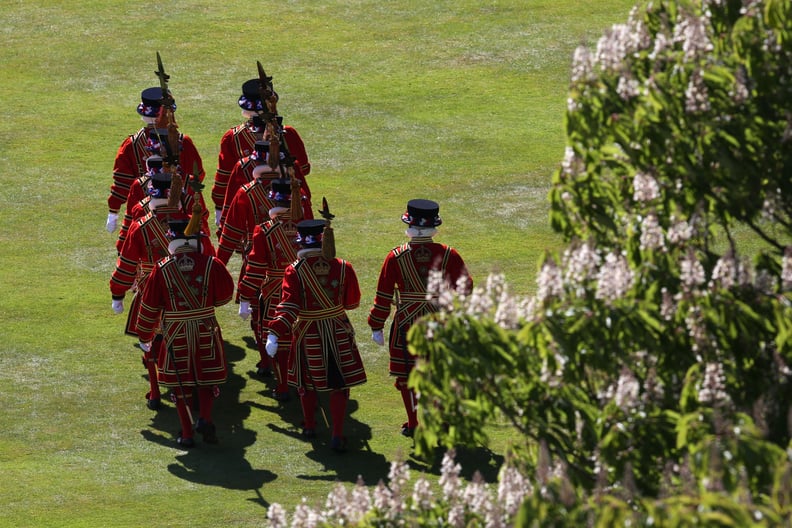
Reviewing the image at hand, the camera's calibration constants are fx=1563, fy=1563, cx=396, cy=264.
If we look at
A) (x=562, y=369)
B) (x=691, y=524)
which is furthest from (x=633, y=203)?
(x=691, y=524)

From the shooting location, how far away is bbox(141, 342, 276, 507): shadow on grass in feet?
43.5

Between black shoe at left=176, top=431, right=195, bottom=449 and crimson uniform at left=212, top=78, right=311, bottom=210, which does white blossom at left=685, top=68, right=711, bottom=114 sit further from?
crimson uniform at left=212, top=78, right=311, bottom=210

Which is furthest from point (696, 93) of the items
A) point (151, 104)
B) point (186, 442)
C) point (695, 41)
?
point (151, 104)

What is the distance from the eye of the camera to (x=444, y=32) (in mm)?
28438

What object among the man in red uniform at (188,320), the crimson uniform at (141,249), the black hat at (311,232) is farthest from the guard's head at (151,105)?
the black hat at (311,232)

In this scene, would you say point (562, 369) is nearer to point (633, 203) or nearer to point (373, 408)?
point (633, 203)

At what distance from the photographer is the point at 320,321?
1385 cm

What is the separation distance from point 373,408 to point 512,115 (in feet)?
34.6

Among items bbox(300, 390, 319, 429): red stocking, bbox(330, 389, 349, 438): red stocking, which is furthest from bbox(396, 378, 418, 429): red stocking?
bbox(300, 390, 319, 429): red stocking

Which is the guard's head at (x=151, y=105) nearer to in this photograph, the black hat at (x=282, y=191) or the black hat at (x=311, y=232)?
the black hat at (x=282, y=191)

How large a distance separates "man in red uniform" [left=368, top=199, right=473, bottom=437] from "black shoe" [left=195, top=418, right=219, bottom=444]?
1.69m

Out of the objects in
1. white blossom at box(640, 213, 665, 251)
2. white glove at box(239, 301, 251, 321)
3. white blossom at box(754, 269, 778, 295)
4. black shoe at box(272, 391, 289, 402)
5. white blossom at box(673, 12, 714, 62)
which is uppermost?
white blossom at box(673, 12, 714, 62)

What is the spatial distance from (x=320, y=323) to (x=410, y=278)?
0.89m

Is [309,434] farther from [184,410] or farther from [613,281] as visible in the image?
[613,281]
